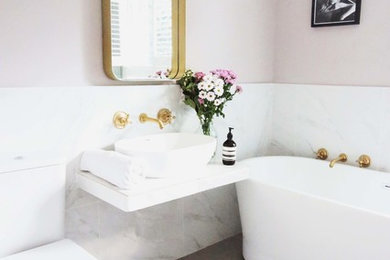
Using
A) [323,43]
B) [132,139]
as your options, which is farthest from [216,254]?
[323,43]

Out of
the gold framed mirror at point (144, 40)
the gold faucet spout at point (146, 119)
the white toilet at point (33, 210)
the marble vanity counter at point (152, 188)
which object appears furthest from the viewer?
the gold faucet spout at point (146, 119)

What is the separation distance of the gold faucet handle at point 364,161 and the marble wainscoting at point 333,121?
0.09ft

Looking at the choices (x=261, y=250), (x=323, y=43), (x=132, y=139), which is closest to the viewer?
(x=132, y=139)

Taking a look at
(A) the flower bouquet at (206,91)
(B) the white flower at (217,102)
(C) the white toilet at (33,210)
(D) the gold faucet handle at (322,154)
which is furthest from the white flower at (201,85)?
(D) the gold faucet handle at (322,154)

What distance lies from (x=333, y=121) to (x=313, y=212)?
39.2 inches

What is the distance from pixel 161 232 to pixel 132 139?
706 millimetres

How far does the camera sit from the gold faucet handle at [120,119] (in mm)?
2232

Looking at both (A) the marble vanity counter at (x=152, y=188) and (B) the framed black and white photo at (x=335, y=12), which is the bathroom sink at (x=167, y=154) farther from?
(B) the framed black and white photo at (x=335, y=12)

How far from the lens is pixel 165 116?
8.09 feet

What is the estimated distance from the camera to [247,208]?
2.54 meters

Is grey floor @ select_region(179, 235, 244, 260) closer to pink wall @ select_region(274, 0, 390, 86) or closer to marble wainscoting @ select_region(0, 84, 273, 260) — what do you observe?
marble wainscoting @ select_region(0, 84, 273, 260)

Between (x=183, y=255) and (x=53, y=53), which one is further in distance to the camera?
(x=183, y=255)

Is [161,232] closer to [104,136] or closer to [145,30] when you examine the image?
[104,136]

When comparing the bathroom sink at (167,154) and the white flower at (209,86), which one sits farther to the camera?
the white flower at (209,86)
